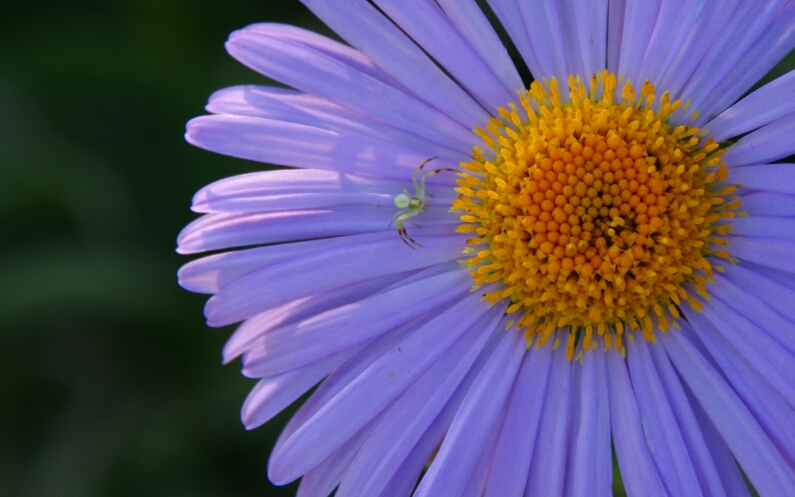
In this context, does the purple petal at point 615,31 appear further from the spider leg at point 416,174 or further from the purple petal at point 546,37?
the spider leg at point 416,174

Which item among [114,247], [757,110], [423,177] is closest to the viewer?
[757,110]

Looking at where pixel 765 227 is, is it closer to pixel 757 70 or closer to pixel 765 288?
pixel 765 288

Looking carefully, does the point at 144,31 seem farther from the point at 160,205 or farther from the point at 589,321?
the point at 589,321

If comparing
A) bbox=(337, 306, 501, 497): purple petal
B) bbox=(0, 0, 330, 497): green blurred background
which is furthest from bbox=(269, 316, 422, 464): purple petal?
bbox=(0, 0, 330, 497): green blurred background

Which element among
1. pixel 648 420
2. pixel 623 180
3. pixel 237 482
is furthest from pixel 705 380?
pixel 237 482

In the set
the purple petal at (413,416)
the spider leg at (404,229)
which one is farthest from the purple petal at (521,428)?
the spider leg at (404,229)

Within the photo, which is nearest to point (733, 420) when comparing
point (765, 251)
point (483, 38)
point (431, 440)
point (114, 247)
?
point (765, 251)

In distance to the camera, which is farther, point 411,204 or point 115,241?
point 115,241
